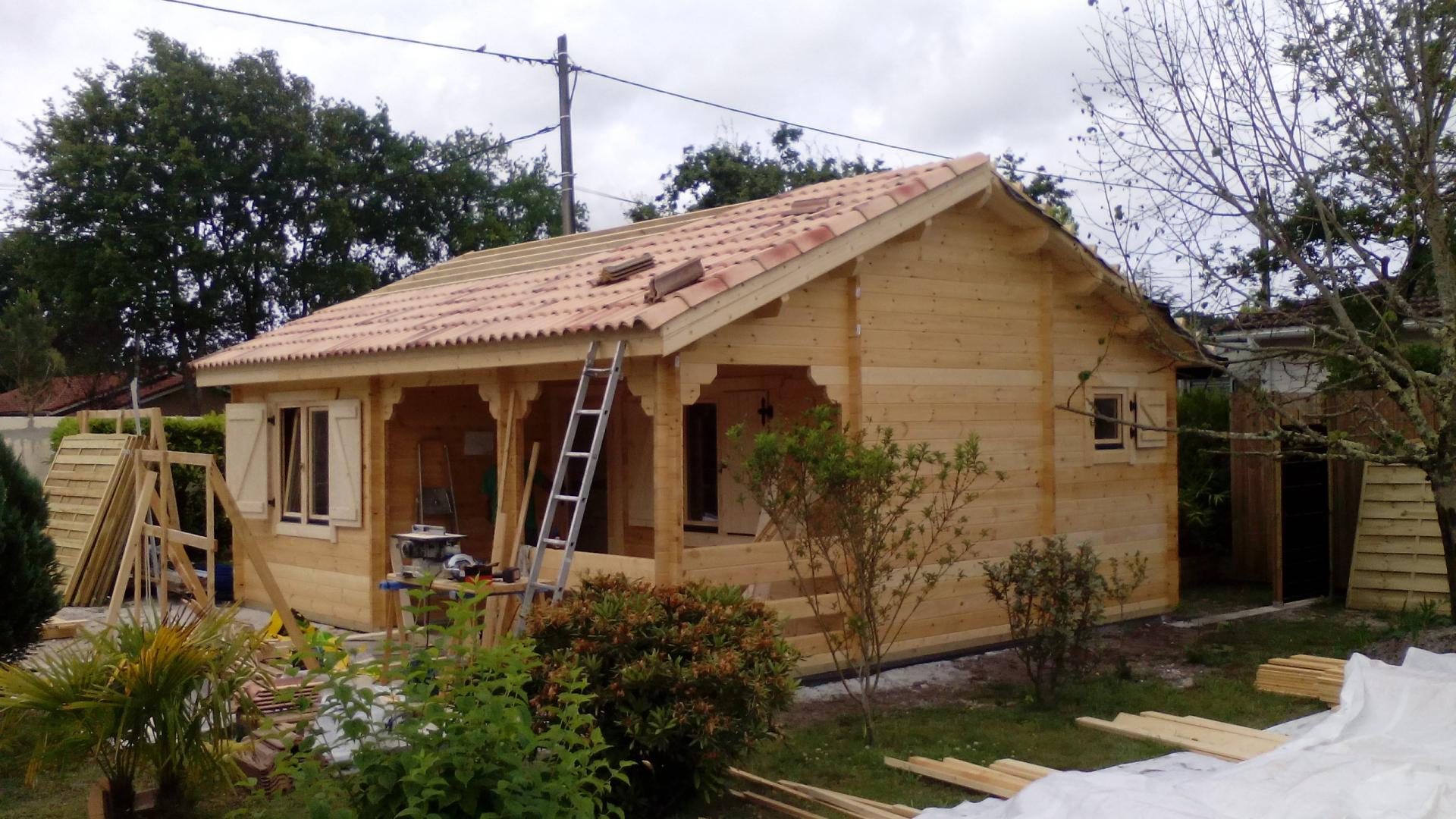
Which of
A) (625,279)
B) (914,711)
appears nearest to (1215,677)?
(914,711)

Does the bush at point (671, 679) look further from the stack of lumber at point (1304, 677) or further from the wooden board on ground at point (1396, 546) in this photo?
the wooden board on ground at point (1396, 546)

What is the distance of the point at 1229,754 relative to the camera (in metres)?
6.89

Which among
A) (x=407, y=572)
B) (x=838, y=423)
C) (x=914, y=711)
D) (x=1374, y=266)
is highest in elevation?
(x=1374, y=266)

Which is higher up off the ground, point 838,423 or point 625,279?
point 625,279

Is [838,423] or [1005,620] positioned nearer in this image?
[838,423]

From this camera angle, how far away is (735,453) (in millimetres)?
12031

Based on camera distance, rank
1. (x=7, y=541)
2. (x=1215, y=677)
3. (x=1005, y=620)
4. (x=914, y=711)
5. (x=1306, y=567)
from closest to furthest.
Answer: (x=7, y=541) < (x=914, y=711) < (x=1215, y=677) < (x=1005, y=620) < (x=1306, y=567)

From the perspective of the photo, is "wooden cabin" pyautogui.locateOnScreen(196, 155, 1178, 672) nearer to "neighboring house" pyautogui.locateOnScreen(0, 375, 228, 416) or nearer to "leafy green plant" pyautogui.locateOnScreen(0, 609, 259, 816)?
"leafy green plant" pyautogui.locateOnScreen(0, 609, 259, 816)

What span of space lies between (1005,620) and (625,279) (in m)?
4.65

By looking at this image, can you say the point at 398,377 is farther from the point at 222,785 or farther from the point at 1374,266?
the point at 1374,266

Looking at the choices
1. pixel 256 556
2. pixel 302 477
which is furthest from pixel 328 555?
pixel 256 556

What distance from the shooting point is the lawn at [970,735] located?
6.66 metres

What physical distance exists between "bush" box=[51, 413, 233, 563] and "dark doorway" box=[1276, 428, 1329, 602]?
1256cm

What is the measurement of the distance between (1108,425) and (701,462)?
4.21m
